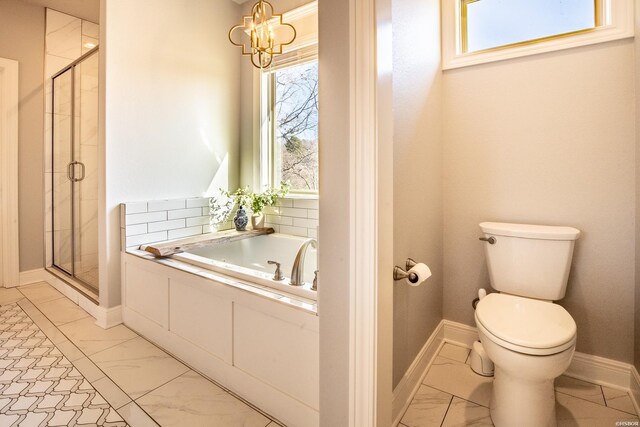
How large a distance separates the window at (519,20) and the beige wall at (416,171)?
0.76 feet

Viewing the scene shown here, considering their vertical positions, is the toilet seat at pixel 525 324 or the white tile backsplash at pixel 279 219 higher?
the white tile backsplash at pixel 279 219

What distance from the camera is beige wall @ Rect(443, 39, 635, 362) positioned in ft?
5.22

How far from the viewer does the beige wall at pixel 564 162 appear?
159cm

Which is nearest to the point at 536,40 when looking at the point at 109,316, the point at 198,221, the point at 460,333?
the point at 460,333

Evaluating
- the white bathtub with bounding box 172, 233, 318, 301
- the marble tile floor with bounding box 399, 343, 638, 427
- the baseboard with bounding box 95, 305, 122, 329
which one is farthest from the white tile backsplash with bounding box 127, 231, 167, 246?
the marble tile floor with bounding box 399, 343, 638, 427

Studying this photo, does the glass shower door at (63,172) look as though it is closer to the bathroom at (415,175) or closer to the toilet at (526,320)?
the bathroom at (415,175)

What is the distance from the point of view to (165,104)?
2.52 metres

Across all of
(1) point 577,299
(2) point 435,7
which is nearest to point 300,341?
(1) point 577,299

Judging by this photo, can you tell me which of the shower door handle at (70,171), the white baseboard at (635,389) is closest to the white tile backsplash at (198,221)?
the shower door handle at (70,171)

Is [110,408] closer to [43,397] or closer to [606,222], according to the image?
[43,397]

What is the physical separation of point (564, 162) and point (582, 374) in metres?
1.12

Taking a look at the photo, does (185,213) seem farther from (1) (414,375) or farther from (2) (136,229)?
(1) (414,375)

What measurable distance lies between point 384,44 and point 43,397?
2.17m

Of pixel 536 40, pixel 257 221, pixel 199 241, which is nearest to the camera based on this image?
pixel 536 40
